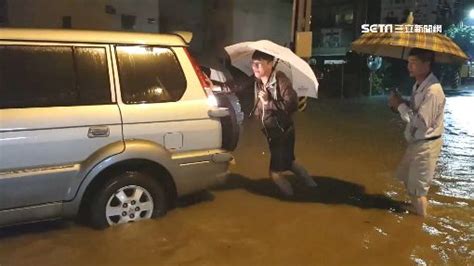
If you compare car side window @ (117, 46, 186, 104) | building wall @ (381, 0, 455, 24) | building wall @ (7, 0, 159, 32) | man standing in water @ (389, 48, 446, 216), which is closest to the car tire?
car side window @ (117, 46, 186, 104)

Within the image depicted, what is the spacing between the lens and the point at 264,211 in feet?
17.9

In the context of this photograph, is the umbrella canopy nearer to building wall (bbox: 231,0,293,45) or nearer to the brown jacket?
the brown jacket

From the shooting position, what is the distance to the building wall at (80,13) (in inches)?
470

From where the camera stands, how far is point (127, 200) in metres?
4.59

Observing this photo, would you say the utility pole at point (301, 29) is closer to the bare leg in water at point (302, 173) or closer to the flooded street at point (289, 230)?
the flooded street at point (289, 230)

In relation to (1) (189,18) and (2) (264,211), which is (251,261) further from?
(1) (189,18)

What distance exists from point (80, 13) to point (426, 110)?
421 inches

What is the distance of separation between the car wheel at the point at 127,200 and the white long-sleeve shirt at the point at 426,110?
2660 millimetres

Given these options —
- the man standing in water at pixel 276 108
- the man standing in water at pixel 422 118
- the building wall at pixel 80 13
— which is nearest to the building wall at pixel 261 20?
the building wall at pixel 80 13

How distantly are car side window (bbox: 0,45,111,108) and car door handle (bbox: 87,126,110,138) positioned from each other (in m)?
0.23

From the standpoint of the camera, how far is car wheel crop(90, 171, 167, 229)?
4453 millimetres

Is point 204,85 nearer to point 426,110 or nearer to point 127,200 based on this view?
point 127,200

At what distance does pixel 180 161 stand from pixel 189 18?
15.4 m

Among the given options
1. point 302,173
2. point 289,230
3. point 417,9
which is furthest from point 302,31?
point 417,9
